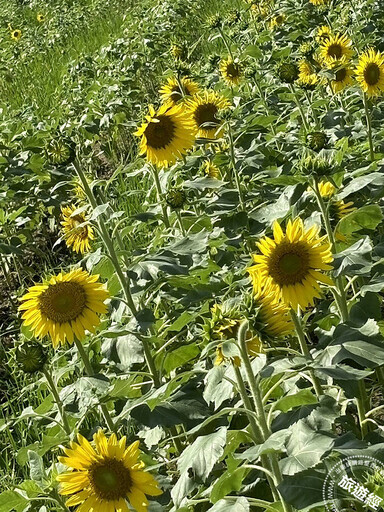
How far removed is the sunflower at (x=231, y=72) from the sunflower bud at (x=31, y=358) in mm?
2077

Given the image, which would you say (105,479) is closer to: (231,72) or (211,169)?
(211,169)

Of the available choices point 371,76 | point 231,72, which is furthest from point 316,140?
point 231,72

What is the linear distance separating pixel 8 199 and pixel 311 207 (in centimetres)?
182

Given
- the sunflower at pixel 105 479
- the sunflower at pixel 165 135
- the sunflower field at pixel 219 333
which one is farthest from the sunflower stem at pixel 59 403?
the sunflower at pixel 165 135

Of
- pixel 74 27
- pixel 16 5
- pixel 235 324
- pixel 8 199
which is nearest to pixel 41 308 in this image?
pixel 235 324

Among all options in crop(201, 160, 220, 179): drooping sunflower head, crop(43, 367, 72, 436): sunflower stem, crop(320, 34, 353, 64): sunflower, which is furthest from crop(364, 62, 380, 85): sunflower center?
crop(43, 367, 72, 436): sunflower stem

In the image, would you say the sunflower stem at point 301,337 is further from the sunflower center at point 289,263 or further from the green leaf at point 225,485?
the green leaf at point 225,485

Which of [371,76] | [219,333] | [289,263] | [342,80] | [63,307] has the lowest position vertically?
[219,333]

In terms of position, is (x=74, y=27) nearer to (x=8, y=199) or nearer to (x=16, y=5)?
(x=16, y=5)

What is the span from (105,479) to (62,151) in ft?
2.57

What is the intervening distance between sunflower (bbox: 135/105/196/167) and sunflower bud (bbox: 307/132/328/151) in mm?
510

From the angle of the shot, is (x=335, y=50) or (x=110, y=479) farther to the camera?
(x=335, y=50)

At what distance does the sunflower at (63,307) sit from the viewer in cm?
187

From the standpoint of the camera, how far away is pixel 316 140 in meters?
2.05
